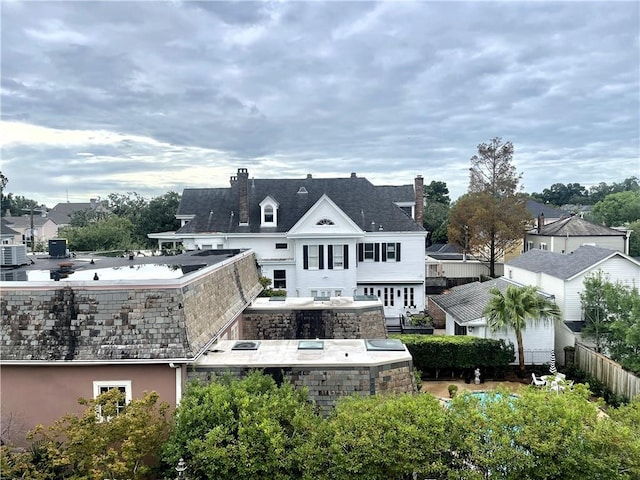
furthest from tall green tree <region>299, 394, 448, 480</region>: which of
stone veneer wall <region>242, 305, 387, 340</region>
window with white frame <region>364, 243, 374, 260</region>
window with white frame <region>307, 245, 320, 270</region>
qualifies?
window with white frame <region>364, 243, 374, 260</region>

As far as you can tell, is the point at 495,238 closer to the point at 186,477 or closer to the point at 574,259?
the point at 574,259

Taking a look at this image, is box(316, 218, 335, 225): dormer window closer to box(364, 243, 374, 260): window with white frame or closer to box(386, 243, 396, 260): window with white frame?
box(364, 243, 374, 260): window with white frame

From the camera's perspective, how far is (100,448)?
8844mm

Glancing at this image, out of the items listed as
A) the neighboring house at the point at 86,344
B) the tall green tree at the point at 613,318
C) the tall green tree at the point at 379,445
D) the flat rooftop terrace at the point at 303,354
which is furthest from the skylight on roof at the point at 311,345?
the tall green tree at the point at 613,318

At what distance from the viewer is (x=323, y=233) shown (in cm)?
2772

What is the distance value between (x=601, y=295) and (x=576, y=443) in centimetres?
1274

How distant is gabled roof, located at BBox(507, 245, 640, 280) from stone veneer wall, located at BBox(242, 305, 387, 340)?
10.00m

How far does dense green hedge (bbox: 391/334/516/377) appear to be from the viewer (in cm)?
1919

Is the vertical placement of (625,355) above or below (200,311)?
below

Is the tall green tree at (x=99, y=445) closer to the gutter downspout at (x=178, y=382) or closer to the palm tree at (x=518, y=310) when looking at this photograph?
the gutter downspout at (x=178, y=382)

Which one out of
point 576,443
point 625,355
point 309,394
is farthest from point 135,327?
point 625,355

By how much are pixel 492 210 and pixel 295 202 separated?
1504 cm

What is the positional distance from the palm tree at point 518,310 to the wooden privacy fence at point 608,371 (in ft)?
6.20

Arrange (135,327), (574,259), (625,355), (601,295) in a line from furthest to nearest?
(574,259) → (601,295) → (625,355) → (135,327)
